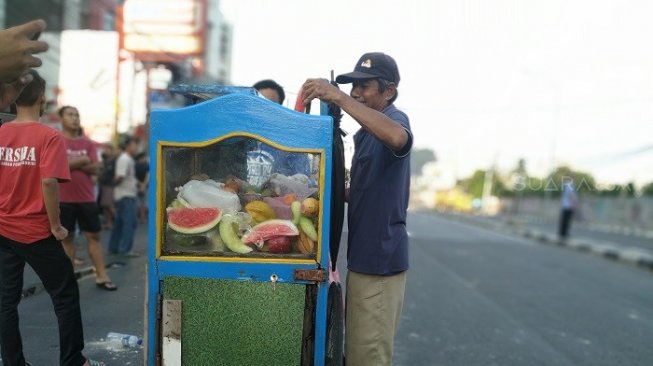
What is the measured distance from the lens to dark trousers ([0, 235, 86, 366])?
10.3 ft

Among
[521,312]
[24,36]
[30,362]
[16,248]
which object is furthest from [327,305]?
[521,312]

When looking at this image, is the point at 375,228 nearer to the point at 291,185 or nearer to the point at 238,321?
the point at 291,185

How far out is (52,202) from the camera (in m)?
3.17

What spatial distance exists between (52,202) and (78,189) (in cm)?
216

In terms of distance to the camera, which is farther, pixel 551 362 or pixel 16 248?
pixel 551 362

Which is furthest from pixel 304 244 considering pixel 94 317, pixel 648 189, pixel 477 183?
pixel 477 183

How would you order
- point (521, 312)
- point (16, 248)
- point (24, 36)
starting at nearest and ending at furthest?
point (24, 36) → point (16, 248) → point (521, 312)

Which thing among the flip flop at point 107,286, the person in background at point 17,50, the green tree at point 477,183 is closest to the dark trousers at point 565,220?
the flip flop at point 107,286

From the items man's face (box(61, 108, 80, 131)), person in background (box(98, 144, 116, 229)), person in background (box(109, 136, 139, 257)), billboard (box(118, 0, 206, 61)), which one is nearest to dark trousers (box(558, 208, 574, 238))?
person in background (box(98, 144, 116, 229))

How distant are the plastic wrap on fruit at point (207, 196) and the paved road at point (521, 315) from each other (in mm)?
2443

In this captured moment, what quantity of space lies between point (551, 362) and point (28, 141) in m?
4.16

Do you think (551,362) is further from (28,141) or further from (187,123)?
(28,141)

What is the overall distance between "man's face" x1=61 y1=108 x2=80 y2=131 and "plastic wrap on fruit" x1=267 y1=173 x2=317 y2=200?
3.29 m

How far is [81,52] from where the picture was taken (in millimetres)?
16953
